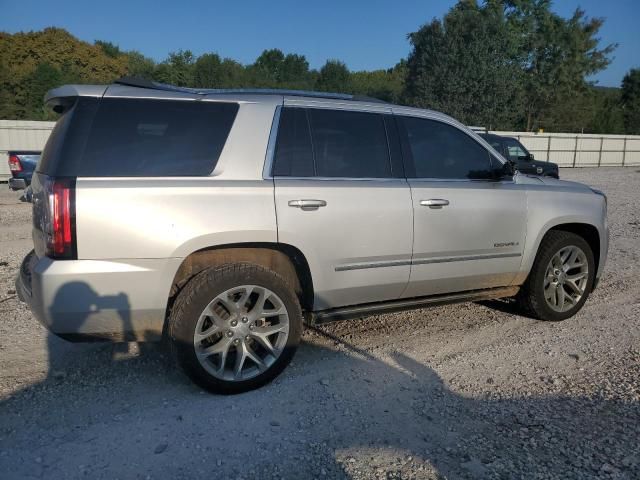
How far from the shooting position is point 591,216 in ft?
16.2

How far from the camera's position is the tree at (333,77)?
2291 inches

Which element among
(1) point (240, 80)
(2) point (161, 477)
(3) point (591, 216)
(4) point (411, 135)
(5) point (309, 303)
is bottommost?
(2) point (161, 477)

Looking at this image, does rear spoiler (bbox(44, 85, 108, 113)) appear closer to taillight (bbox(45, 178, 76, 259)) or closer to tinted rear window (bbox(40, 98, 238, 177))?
tinted rear window (bbox(40, 98, 238, 177))

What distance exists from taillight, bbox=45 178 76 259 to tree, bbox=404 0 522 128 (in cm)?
3825

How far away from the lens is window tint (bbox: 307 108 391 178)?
385cm

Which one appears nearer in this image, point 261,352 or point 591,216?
point 261,352

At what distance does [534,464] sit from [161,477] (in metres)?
1.91

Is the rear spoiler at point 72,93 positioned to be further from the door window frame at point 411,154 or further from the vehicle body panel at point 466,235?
the vehicle body panel at point 466,235

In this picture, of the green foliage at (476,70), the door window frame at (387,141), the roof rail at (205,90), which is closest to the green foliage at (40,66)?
the green foliage at (476,70)

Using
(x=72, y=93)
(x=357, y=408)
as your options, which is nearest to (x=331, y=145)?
(x=72, y=93)

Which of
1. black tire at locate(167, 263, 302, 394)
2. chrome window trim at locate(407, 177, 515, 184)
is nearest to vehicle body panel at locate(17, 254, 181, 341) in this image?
black tire at locate(167, 263, 302, 394)

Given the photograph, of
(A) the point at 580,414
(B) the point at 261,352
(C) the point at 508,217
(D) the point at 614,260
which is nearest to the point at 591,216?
(C) the point at 508,217

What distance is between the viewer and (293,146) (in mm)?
3738

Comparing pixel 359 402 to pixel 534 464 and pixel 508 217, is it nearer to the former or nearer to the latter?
pixel 534 464
